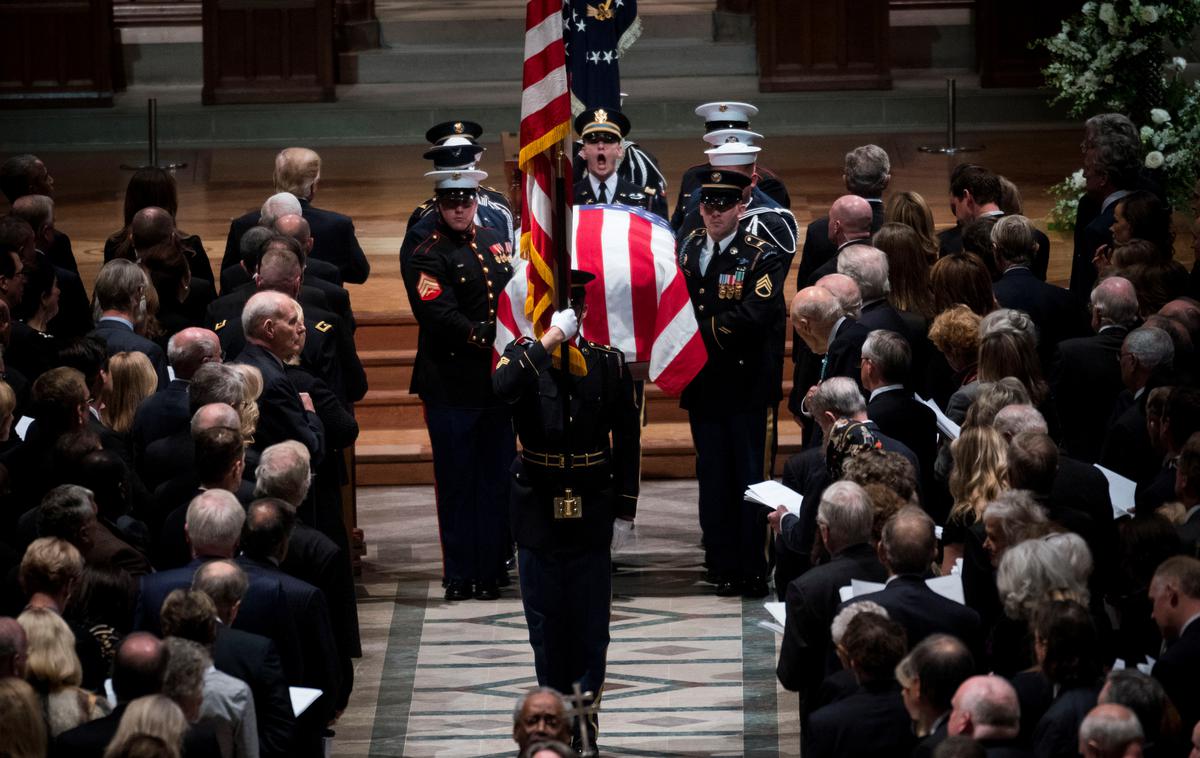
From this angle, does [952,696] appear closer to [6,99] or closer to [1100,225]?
[1100,225]

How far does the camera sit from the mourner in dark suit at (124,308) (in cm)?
767

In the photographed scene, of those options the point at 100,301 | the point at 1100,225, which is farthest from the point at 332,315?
the point at 1100,225

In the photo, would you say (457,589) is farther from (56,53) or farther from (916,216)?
(56,53)

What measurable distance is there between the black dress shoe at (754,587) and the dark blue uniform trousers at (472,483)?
110 cm

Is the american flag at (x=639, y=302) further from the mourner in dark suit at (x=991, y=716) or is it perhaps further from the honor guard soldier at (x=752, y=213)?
the mourner in dark suit at (x=991, y=716)

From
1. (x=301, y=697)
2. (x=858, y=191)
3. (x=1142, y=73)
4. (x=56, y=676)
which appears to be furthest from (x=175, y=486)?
(x=1142, y=73)

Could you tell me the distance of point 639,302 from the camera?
8.23m

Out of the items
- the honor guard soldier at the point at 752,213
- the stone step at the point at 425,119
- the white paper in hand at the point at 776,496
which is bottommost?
the stone step at the point at 425,119

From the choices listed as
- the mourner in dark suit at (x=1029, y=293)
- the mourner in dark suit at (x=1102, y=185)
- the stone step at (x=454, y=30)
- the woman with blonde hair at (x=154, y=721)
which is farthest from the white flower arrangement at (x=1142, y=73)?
the woman with blonde hair at (x=154, y=721)

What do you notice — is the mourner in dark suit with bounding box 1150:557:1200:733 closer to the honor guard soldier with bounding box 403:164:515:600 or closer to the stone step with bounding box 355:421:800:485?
the honor guard soldier with bounding box 403:164:515:600

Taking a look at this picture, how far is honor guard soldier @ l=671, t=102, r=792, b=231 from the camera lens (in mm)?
9469

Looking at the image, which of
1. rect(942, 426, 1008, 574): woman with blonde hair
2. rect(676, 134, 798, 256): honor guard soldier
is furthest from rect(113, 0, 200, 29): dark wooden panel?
rect(942, 426, 1008, 574): woman with blonde hair

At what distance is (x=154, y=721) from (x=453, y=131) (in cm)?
481

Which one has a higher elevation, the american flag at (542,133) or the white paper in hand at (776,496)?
the american flag at (542,133)
